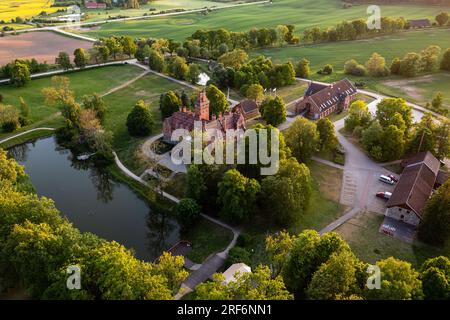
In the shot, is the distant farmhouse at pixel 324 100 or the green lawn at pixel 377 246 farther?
the distant farmhouse at pixel 324 100

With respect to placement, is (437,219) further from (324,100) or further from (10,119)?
(10,119)

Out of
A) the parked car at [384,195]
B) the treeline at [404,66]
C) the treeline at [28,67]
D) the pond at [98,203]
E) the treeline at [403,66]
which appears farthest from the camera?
the treeline at [403,66]

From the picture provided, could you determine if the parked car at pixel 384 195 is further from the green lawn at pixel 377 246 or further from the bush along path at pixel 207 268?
the bush along path at pixel 207 268

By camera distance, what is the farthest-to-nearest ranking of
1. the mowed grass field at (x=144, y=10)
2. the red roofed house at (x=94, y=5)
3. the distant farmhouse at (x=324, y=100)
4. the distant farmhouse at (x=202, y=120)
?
1. the red roofed house at (x=94, y=5)
2. the mowed grass field at (x=144, y=10)
3. the distant farmhouse at (x=324, y=100)
4. the distant farmhouse at (x=202, y=120)

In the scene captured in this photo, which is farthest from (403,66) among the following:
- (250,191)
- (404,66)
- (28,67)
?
(28,67)

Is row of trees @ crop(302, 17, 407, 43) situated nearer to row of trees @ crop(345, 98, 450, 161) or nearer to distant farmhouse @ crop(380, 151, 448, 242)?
row of trees @ crop(345, 98, 450, 161)

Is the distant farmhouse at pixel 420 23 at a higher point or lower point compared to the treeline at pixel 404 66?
higher

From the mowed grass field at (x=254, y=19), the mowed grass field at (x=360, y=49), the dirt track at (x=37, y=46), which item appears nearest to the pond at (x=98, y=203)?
the dirt track at (x=37, y=46)
